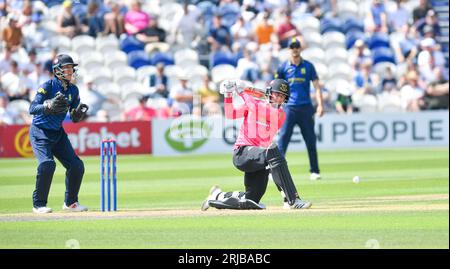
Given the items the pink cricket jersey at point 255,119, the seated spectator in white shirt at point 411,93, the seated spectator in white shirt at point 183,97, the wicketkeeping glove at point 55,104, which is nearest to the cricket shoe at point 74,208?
the wicketkeeping glove at point 55,104

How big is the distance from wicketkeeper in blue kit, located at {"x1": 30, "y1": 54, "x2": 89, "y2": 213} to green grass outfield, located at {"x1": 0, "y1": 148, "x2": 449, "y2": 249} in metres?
0.31

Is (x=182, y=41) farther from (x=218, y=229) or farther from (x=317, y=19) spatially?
(x=218, y=229)

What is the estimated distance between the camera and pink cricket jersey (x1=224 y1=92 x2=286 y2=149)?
39.0ft

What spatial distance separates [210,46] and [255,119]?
579 inches

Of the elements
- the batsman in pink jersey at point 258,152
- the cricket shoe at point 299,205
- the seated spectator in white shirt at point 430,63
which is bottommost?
the cricket shoe at point 299,205

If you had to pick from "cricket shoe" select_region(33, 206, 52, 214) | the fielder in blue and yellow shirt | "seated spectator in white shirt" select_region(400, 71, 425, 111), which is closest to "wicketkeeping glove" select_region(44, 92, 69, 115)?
"cricket shoe" select_region(33, 206, 52, 214)

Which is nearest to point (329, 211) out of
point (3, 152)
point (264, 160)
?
point (264, 160)

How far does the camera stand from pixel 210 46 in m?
26.6

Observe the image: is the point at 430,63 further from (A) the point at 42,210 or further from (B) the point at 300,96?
(A) the point at 42,210

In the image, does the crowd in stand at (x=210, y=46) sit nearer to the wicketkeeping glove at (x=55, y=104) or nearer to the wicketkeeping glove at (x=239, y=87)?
the wicketkeeping glove at (x=55, y=104)

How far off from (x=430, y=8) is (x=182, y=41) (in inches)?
261

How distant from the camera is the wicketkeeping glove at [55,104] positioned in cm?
1212

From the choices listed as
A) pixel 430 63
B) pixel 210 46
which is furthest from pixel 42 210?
pixel 430 63

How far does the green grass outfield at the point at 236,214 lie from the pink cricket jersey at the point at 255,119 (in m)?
0.82
